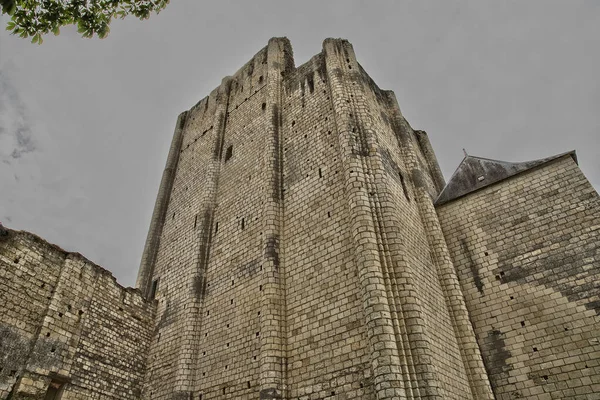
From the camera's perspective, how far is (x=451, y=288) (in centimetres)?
1067

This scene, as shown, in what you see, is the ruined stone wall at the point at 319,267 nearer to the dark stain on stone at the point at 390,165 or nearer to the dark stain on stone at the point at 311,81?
the dark stain on stone at the point at 311,81

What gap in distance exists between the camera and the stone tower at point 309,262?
8484 mm

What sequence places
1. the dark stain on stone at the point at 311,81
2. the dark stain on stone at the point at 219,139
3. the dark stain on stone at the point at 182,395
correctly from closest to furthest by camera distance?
1. the dark stain on stone at the point at 182,395
2. the dark stain on stone at the point at 311,81
3. the dark stain on stone at the point at 219,139

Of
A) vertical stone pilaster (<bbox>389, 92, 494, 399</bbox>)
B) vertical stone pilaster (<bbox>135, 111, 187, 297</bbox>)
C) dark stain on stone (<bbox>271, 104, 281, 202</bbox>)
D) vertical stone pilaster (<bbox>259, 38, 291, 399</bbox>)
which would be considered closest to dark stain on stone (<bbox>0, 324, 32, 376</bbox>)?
Result: vertical stone pilaster (<bbox>135, 111, 187, 297</bbox>)

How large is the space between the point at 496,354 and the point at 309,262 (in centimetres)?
539

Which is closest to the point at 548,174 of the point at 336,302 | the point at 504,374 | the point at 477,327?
the point at 477,327

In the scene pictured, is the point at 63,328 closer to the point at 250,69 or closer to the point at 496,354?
the point at 496,354

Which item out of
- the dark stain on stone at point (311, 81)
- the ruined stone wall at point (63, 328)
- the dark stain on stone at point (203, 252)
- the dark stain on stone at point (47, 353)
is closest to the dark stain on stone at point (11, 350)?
the ruined stone wall at point (63, 328)

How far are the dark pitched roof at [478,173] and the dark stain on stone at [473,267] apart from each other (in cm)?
189

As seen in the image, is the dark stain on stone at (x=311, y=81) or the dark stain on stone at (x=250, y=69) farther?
the dark stain on stone at (x=250, y=69)

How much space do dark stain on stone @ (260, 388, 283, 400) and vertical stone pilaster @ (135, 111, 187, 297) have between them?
7994 millimetres

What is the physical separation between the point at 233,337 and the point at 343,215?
4732 mm

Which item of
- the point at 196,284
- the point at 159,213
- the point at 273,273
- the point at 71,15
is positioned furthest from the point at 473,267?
the point at 159,213

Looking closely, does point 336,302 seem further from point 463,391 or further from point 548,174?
point 548,174
